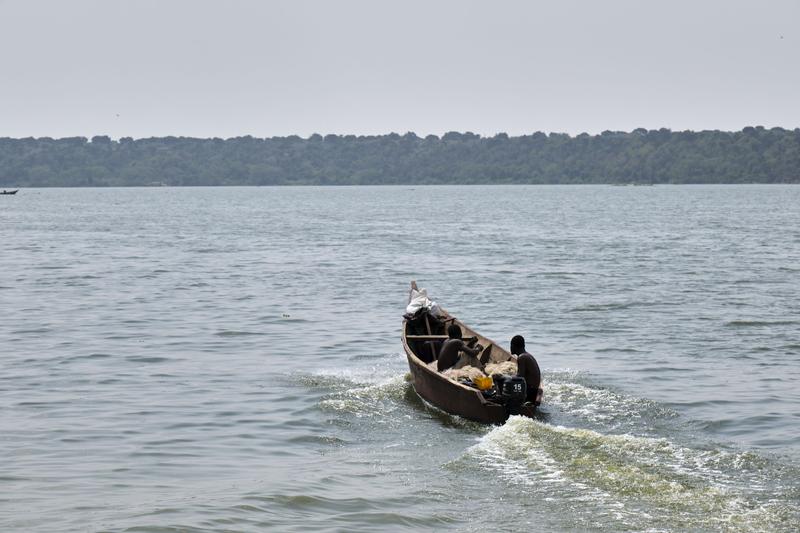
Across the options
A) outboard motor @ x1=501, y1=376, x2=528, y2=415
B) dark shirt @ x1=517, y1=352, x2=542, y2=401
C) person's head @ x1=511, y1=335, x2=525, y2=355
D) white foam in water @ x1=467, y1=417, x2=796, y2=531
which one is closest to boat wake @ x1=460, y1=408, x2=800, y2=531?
white foam in water @ x1=467, y1=417, x2=796, y2=531

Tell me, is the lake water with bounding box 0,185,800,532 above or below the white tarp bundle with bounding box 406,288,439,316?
below

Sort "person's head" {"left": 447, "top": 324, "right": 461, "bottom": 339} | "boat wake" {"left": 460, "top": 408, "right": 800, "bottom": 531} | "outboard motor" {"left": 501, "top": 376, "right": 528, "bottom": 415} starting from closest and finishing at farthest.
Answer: "boat wake" {"left": 460, "top": 408, "right": 800, "bottom": 531}, "outboard motor" {"left": 501, "top": 376, "right": 528, "bottom": 415}, "person's head" {"left": 447, "top": 324, "right": 461, "bottom": 339}

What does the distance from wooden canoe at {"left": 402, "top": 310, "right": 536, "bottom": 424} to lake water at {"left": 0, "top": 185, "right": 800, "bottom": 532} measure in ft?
1.00

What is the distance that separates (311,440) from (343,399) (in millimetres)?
3173

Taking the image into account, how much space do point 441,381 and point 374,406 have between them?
5.56ft

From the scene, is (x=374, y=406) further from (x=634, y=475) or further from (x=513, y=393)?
(x=634, y=475)

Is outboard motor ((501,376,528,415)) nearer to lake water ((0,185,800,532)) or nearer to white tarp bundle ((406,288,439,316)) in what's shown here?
lake water ((0,185,800,532))

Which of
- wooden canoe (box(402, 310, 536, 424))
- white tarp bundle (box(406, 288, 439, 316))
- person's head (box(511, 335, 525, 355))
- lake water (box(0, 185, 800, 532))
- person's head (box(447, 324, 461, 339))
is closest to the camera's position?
lake water (box(0, 185, 800, 532))

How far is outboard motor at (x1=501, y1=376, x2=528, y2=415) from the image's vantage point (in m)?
17.8

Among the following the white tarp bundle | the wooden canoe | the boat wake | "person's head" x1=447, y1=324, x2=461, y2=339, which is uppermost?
the white tarp bundle

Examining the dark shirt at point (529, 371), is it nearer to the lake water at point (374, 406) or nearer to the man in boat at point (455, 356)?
the lake water at point (374, 406)

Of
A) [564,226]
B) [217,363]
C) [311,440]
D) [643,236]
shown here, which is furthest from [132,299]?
[564,226]

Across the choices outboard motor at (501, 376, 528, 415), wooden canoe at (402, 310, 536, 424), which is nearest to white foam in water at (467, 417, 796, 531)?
outboard motor at (501, 376, 528, 415)

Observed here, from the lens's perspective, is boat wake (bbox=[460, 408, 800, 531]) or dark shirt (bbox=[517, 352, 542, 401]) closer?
boat wake (bbox=[460, 408, 800, 531])
